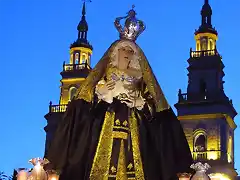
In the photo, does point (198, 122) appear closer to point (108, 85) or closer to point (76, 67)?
point (76, 67)

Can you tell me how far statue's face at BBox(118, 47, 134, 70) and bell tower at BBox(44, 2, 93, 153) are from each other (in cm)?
3764

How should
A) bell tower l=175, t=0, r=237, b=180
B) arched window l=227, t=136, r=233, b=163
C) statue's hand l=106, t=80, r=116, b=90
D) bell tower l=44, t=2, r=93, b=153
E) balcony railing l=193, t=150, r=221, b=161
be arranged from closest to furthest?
statue's hand l=106, t=80, r=116, b=90
balcony railing l=193, t=150, r=221, b=161
bell tower l=175, t=0, r=237, b=180
arched window l=227, t=136, r=233, b=163
bell tower l=44, t=2, r=93, b=153

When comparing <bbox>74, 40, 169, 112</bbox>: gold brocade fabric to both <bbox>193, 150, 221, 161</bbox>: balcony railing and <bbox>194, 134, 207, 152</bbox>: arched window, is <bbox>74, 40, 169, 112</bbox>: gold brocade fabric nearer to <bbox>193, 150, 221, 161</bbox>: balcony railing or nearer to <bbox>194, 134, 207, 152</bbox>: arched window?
<bbox>193, 150, 221, 161</bbox>: balcony railing

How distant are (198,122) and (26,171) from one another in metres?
35.0

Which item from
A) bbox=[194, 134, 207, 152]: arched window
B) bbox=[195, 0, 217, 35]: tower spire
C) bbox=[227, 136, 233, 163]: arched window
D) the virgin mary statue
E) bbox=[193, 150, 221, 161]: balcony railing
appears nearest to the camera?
the virgin mary statue

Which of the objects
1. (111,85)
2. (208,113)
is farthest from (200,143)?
(111,85)

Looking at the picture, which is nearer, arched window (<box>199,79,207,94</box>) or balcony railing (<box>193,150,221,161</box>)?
balcony railing (<box>193,150,221,161</box>)

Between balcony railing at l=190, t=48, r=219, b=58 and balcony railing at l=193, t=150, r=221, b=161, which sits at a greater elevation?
balcony railing at l=190, t=48, r=219, b=58

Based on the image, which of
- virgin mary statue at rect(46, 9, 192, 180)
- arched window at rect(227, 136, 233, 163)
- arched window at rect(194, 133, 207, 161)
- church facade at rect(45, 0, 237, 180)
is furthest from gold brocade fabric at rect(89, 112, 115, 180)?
arched window at rect(227, 136, 233, 163)

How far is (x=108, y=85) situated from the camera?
9.54 metres

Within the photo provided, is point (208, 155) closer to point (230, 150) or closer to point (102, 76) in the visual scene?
point (230, 150)

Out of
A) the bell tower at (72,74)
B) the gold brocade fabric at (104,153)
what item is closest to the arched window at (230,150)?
the bell tower at (72,74)

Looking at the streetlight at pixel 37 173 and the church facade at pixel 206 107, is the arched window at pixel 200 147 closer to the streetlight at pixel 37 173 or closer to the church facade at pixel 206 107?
the church facade at pixel 206 107

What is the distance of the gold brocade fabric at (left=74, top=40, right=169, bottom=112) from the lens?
941 centimetres
